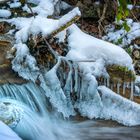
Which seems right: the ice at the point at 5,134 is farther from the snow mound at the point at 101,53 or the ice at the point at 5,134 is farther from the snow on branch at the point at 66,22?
the snow on branch at the point at 66,22

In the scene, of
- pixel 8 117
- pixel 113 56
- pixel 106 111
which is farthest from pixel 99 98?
pixel 8 117

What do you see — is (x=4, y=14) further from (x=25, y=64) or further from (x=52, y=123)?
(x=52, y=123)

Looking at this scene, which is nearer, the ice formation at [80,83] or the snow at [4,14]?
the ice formation at [80,83]

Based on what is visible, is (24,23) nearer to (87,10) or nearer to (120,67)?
(87,10)

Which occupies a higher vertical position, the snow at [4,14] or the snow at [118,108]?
the snow at [4,14]

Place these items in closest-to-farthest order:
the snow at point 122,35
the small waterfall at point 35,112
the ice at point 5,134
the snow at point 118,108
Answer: the ice at point 5,134 → the small waterfall at point 35,112 → the snow at point 118,108 → the snow at point 122,35

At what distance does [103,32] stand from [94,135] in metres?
2.22

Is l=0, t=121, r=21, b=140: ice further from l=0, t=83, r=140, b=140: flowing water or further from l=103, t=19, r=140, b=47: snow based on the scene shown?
l=103, t=19, r=140, b=47: snow

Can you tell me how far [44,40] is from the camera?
5082 millimetres

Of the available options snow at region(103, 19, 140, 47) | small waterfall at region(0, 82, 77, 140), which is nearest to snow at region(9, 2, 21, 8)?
snow at region(103, 19, 140, 47)

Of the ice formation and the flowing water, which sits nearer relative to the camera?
the flowing water

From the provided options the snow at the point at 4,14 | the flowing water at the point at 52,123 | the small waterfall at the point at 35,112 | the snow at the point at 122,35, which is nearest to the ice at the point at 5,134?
the small waterfall at the point at 35,112

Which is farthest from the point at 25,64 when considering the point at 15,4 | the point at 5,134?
the point at 5,134

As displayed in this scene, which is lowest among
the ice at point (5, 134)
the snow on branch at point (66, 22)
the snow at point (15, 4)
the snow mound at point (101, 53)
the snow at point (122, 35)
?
the snow at point (122, 35)
